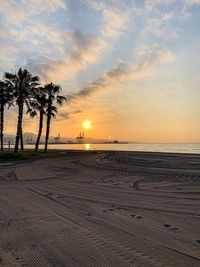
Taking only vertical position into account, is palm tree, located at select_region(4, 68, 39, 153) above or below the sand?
above

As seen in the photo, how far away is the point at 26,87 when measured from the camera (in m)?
42.8

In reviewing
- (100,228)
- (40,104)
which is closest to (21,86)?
(40,104)

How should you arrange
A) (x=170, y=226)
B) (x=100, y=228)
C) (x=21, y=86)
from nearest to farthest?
(x=100, y=228)
(x=170, y=226)
(x=21, y=86)

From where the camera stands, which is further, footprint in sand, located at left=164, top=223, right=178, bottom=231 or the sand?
footprint in sand, located at left=164, top=223, right=178, bottom=231

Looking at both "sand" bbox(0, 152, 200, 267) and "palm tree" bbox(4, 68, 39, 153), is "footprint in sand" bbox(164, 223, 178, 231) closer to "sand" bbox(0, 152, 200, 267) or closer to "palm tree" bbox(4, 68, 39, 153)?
"sand" bbox(0, 152, 200, 267)

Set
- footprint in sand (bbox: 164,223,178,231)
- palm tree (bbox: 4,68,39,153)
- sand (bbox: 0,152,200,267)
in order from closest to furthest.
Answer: sand (bbox: 0,152,200,267), footprint in sand (bbox: 164,223,178,231), palm tree (bbox: 4,68,39,153)

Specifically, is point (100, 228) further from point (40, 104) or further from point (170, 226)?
point (40, 104)

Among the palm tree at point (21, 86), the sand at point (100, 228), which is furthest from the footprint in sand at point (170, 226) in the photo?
the palm tree at point (21, 86)

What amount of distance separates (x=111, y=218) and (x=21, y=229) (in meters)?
2.42

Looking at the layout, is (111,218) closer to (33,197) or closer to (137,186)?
(33,197)

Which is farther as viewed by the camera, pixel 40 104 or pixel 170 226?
pixel 40 104

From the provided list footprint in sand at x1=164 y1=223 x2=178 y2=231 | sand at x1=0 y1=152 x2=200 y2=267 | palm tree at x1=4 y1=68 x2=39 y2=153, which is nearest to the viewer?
sand at x1=0 y1=152 x2=200 y2=267

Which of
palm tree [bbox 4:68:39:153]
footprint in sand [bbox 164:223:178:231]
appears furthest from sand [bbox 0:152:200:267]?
palm tree [bbox 4:68:39:153]

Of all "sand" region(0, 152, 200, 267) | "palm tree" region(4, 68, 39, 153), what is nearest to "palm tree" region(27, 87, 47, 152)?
"palm tree" region(4, 68, 39, 153)
